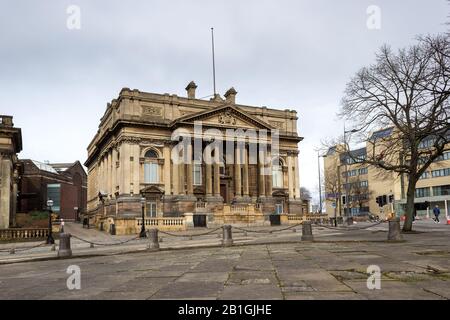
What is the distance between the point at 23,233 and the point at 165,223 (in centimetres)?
1339

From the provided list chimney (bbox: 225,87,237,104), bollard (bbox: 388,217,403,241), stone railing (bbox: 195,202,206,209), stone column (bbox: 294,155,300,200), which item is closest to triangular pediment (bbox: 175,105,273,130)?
chimney (bbox: 225,87,237,104)

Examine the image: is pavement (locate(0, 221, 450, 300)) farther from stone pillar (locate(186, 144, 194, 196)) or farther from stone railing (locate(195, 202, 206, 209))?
stone pillar (locate(186, 144, 194, 196))

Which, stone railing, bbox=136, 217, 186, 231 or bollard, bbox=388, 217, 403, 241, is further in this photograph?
stone railing, bbox=136, 217, 186, 231

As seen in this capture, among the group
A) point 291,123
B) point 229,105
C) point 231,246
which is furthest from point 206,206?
point 231,246

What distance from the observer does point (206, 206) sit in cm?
5325

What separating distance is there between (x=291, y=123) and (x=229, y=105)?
1288 cm

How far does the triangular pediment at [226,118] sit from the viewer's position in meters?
54.6

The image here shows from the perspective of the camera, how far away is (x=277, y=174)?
209 feet

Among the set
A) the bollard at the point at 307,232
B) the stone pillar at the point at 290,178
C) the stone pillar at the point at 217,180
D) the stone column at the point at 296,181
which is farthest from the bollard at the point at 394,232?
the stone column at the point at 296,181

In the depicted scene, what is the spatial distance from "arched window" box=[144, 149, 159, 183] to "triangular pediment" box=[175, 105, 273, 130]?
18.2 ft

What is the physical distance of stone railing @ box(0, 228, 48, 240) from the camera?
112ft

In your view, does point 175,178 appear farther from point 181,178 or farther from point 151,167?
point 151,167
